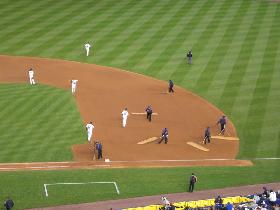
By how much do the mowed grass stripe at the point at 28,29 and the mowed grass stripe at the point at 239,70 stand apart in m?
21.3

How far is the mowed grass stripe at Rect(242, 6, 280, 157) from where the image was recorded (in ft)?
113

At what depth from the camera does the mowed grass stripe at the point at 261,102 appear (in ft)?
113

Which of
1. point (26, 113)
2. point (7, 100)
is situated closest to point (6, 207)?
point (26, 113)

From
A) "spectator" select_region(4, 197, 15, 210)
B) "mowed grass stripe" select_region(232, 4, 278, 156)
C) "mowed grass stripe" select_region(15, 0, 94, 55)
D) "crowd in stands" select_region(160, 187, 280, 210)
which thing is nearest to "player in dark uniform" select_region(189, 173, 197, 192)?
"crowd in stands" select_region(160, 187, 280, 210)

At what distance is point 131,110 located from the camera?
3859 cm

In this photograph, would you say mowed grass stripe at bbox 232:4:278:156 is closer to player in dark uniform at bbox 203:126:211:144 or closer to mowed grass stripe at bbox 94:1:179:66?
player in dark uniform at bbox 203:126:211:144

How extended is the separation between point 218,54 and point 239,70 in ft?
15.5

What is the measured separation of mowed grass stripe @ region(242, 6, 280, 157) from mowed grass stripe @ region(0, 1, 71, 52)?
78.5ft

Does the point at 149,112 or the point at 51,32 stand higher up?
the point at 51,32

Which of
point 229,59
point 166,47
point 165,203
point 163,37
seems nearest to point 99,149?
point 165,203

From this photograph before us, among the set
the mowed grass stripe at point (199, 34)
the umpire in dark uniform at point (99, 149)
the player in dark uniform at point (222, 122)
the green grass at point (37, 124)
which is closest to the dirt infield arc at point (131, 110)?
the player in dark uniform at point (222, 122)

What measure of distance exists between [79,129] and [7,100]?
7266 millimetres

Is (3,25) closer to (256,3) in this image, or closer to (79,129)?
(79,129)

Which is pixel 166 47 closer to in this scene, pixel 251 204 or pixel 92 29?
pixel 92 29
